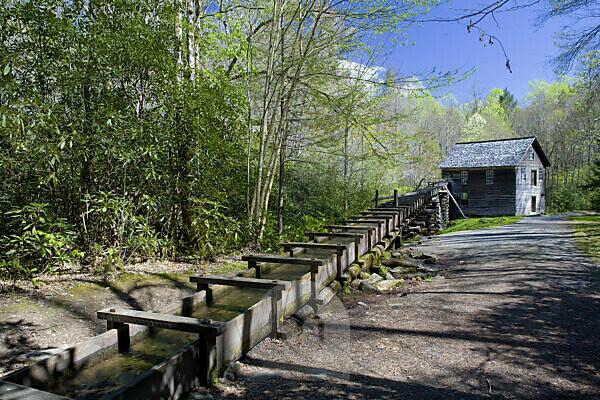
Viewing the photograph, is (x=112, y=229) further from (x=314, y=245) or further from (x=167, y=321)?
(x=314, y=245)

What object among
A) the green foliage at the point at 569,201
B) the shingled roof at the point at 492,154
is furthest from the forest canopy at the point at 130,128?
the green foliage at the point at 569,201

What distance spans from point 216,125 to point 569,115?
36.4 metres

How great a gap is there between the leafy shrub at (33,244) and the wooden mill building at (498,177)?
24099mm

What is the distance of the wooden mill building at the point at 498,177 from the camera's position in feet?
78.4

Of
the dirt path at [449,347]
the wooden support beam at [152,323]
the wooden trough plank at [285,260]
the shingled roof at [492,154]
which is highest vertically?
the shingled roof at [492,154]

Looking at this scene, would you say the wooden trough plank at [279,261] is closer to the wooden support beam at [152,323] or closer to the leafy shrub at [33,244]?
the leafy shrub at [33,244]

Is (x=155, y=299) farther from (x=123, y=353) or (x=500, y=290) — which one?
(x=500, y=290)

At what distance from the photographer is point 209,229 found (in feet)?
18.8

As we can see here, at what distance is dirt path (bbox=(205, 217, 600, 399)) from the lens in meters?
2.90

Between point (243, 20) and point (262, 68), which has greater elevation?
point (243, 20)

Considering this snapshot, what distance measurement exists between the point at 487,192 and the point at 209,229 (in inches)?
902

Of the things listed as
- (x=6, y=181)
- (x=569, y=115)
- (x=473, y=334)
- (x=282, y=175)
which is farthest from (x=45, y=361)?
(x=569, y=115)

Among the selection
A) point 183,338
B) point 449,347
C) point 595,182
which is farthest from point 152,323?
point 595,182

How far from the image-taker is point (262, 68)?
9.62m
